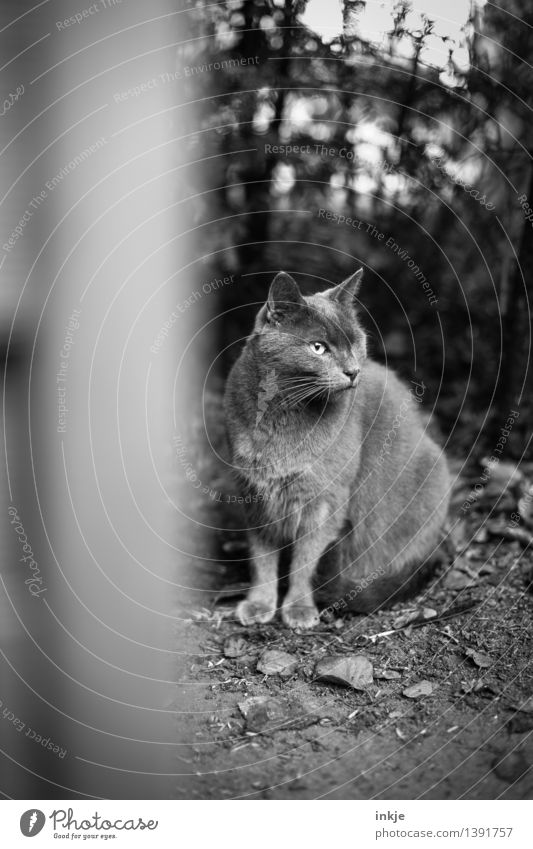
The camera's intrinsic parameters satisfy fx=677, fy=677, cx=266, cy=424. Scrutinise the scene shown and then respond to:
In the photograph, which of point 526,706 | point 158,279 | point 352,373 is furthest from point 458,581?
point 158,279

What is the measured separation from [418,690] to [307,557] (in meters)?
0.61

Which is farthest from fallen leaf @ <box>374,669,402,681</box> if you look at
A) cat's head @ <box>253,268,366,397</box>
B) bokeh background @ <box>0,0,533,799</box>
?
cat's head @ <box>253,268,366,397</box>

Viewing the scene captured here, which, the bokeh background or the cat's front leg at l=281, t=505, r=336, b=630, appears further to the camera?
the cat's front leg at l=281, t=505, r=336, b=630

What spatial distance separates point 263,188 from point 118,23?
838 millimetres

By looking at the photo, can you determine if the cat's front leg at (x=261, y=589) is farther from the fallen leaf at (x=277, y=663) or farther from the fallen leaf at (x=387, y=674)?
the fallen leaf at (x=387, y=674)

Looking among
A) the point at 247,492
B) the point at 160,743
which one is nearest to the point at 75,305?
the point at 247,492

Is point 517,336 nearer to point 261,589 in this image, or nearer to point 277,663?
point 261,589

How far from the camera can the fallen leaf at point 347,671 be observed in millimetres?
2018

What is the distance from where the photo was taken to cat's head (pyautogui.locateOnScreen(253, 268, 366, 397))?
7.03ft

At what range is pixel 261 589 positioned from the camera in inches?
98.5

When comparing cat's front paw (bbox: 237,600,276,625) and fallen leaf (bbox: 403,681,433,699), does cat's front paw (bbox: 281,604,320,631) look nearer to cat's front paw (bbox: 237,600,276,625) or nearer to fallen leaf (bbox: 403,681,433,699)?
cat's front paw (bbox: 237,600,276,625)

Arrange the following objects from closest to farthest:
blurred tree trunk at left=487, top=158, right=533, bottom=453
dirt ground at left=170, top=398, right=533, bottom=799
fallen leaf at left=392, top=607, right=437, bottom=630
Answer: dirt ground at left=170, top=398, right=533, bottom=799
fallen leaf at left=392, top=607, right=437, bottom=630
blurred tree trunk at left=487, top=158, right=533, bottom=453

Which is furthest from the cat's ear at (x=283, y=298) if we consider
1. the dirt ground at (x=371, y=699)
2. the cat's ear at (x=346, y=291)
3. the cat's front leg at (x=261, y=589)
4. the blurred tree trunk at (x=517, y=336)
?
the blurred tree trunk at (x=517, y=336)
